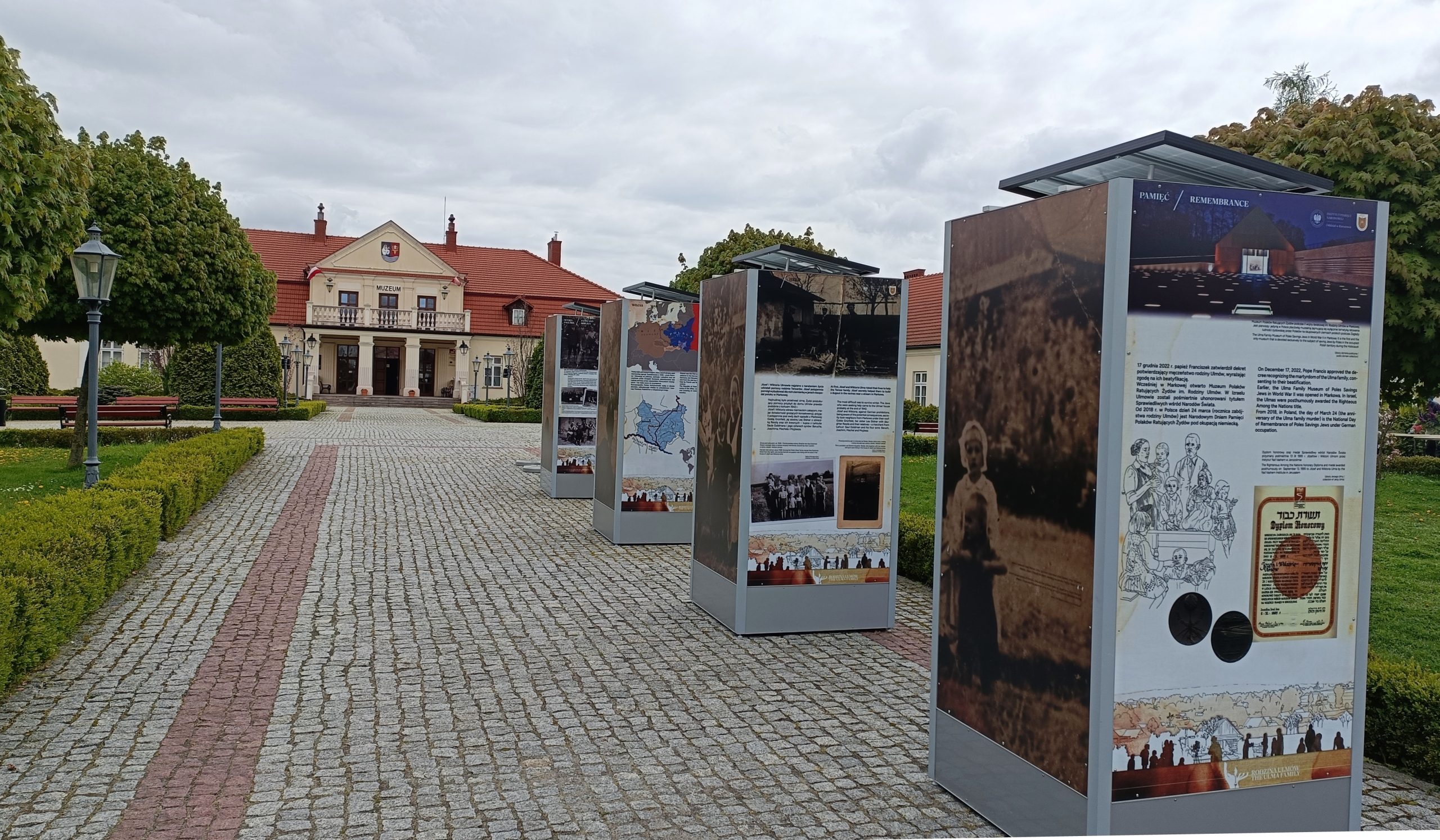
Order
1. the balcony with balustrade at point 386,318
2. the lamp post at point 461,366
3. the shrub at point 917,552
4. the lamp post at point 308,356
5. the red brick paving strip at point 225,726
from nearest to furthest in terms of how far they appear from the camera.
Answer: the red brick paving strip at point 225,726
the shrub at point 917,552
the lamp post at point 308,356
the balcony with balustrade at point 386,318
the lamp post at point 461,366

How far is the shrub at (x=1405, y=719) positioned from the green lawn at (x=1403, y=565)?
1.20 metres

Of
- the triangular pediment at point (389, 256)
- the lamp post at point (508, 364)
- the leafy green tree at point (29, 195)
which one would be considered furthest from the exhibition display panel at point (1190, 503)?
the triangular pediment at point (389, 256)

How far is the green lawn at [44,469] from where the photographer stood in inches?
535

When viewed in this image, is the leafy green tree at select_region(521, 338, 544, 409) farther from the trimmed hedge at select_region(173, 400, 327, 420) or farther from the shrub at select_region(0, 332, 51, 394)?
the shrub at select_region(0, 332, 51, 394)

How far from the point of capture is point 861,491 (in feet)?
25.2

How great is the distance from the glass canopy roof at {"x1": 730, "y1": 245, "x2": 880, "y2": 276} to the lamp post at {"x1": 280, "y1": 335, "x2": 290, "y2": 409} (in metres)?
32.3

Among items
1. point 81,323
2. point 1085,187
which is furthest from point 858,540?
point 81,323

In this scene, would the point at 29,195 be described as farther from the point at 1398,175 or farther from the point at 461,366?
the point at 461,366

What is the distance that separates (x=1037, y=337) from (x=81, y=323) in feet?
59.6

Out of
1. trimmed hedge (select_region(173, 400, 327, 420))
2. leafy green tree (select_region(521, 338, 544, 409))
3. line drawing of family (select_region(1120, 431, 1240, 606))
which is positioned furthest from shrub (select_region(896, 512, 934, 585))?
leafy green tree (select_region(521, 338, 544, 409))

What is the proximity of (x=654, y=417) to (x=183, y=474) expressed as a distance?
18.4ft

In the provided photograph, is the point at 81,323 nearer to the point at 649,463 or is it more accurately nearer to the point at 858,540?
the point at 649,463

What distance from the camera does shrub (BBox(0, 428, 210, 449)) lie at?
71.9ft

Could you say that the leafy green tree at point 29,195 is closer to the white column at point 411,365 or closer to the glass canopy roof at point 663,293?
the glass canopy roof at point 663,293
